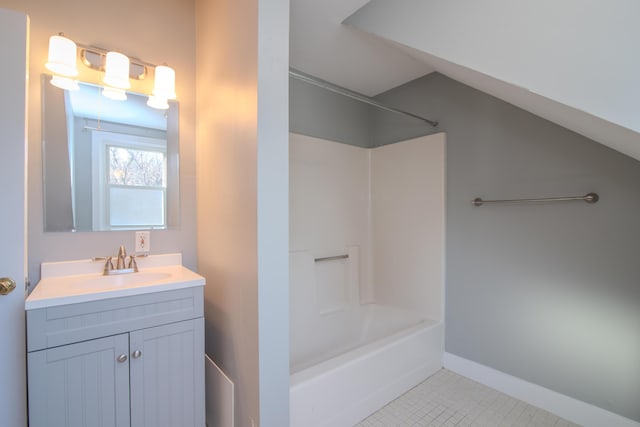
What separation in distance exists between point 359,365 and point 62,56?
7.31ft

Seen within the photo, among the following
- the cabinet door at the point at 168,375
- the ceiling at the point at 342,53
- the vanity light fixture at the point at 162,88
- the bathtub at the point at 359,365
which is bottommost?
the bathtub at the point at 359,365

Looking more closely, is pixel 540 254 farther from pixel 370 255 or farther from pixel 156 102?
pixel 156 102

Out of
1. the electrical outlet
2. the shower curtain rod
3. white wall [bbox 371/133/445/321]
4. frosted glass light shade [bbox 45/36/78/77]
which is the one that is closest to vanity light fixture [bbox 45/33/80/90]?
frosted glass light shade [bbox 45/36/78/77]

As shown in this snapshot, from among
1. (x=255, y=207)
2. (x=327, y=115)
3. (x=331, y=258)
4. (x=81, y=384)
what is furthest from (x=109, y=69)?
(x=331, y=258)

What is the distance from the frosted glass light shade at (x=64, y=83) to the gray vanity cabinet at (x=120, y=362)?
111 cm

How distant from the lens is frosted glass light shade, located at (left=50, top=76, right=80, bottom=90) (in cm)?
139

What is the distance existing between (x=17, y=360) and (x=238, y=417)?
95cm

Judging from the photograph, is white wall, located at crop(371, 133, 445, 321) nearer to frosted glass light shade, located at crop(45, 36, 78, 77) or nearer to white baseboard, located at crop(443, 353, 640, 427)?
white baseboard, located at crop(443, 353, 640, 427)

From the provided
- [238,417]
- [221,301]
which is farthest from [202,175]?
[238,417]

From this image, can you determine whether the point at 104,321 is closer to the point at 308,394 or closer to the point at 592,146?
the point at 308,394

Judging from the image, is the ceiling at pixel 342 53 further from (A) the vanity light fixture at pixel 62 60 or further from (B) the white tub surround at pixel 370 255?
(A) the vanity light fixture at pixel 62 60

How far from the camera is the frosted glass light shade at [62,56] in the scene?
1.32 metres

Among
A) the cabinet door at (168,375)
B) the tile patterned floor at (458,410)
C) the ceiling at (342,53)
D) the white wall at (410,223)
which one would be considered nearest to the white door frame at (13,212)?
the cabinet door at (168,375)

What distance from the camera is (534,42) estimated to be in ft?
3.67
